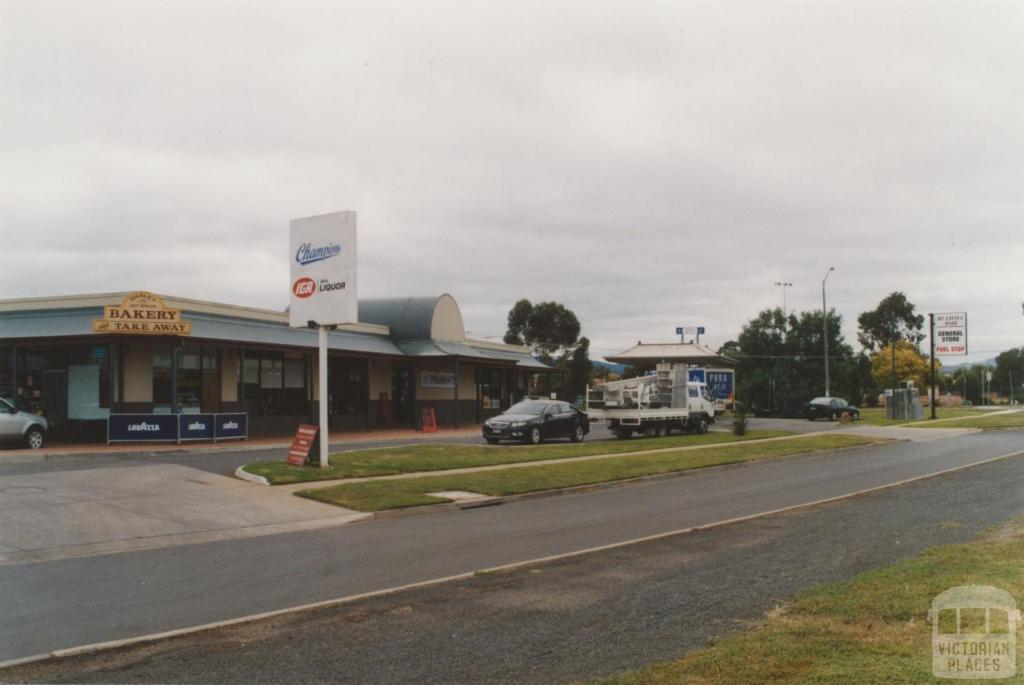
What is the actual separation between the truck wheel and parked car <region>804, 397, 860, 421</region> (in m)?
44.3

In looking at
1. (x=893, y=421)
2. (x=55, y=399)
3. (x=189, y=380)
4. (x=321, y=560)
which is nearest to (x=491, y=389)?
(x=189, y=380)

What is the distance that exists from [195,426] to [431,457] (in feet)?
28.5

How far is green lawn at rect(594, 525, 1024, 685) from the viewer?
556 centimetres

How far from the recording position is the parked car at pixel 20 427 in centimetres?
2475

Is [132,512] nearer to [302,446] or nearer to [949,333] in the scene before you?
→ [302,446]

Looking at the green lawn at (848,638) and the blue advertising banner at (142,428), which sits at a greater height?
the blue advertising banner at (142,428)

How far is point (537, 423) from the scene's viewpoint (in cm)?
3097

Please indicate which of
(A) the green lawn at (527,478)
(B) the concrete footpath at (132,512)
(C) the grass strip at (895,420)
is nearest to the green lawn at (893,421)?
(C) the grass strip at (895,420)

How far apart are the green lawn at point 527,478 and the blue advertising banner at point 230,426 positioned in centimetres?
1138

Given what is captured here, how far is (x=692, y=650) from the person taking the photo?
21.0ft

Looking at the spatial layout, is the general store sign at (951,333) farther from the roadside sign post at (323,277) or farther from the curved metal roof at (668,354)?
the roadside sign post at (323,277)

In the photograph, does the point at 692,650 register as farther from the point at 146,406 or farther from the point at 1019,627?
the point at 146,406

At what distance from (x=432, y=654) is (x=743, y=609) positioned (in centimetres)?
286

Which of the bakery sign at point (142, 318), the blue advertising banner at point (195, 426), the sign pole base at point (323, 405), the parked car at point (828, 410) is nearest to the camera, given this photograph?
the sign pole base at point (323, 405)
